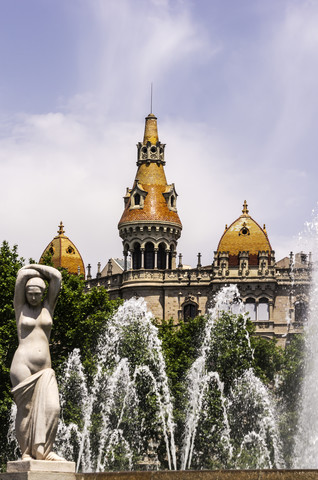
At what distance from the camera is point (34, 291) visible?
13.5 m

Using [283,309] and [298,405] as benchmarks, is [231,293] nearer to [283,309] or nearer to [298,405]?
[283,309]

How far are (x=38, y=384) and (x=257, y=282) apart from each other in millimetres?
64870

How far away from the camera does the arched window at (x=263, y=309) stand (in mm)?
77188

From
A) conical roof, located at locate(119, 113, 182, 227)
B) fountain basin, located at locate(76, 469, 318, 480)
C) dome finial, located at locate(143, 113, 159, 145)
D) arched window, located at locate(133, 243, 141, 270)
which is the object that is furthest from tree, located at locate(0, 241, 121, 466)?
dome finial, located at locate(143, 113, 159, 145)

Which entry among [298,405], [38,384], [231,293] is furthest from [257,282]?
[38,384]

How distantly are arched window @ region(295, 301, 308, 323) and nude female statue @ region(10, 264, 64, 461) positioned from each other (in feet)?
210

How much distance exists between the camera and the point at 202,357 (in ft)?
169

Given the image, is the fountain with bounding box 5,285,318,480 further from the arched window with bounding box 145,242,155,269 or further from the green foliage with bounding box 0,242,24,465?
the arched window with bounding box 145,242,155,269

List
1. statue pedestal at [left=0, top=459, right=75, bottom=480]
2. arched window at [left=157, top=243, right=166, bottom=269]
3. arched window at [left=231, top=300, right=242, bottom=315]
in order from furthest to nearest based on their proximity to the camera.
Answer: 1. arched window at [left=157, top=243, right=166, bottom=269]
2. arched window at [left=231, top=300, right=242, bottom=315]
3. statue pedestal at [left=0, top=459, right=75, bottom=480]

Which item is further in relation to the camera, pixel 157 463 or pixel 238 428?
pixel 238 428

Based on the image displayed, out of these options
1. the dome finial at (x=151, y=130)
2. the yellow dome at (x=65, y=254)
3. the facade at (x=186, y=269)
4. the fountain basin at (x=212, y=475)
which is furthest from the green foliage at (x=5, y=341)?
the yellow dome at (x=65, y=254)

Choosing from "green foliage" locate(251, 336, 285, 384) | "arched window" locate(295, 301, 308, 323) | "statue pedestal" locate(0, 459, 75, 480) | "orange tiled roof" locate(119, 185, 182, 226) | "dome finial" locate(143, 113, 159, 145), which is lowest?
"statue pedestal" locate(0, 459, 75, 480)

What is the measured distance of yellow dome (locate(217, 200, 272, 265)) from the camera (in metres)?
80.1

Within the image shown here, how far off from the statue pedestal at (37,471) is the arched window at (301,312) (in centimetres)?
6458
